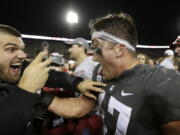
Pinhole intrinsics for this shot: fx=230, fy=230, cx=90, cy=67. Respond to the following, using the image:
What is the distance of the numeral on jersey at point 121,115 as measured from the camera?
140 centimetres

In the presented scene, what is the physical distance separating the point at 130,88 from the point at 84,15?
44.1 ft

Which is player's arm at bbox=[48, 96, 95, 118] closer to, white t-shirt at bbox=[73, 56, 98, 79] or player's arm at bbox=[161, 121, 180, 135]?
player's arm at bbox=[161, 121, 180, 135]

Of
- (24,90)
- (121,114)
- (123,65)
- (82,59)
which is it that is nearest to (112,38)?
(123,65)

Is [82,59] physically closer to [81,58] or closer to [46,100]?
[81,58]

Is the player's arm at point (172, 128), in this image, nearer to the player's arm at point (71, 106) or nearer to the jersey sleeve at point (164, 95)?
the jersey sleeve at point (164, 95)

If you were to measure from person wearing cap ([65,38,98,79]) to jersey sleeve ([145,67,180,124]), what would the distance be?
2.16 m

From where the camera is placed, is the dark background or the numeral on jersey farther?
the dark background

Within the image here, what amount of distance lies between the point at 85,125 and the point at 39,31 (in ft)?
39.2

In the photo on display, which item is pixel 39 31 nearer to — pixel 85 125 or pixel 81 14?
pixel 81 14

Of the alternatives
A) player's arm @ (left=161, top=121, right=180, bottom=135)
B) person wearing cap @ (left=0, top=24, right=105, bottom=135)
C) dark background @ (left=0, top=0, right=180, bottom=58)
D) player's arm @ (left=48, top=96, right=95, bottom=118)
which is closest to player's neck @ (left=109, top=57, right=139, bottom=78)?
person wearing cap @ (left=0, top=24, right=105, bottom=135)

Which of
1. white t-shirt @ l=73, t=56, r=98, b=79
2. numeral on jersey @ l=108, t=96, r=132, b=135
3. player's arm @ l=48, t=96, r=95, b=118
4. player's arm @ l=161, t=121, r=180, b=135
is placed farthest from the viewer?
white t-shirt @ l=73, t=56, r=98, b=79

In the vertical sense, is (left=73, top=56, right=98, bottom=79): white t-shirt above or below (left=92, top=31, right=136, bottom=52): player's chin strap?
below

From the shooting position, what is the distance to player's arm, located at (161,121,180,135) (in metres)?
1.22

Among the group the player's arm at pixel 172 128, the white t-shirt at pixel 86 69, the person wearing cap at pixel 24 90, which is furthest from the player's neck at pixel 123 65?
A: the white t-shirt at pixel 86 69
